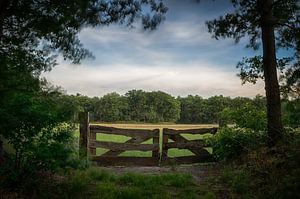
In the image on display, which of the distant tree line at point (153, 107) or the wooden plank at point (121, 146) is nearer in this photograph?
the wooden plank at point (121, 146)

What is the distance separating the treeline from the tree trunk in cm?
7112

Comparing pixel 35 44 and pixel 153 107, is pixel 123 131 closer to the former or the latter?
pixel 35 44

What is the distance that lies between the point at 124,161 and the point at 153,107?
3288 inches

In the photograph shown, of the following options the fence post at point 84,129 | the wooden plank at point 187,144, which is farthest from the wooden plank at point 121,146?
the wooden plank at point 187,144

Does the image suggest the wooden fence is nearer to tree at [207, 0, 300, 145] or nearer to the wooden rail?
the wooden rail

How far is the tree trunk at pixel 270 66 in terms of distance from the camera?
11430 millimetres

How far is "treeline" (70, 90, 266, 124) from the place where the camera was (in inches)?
3364

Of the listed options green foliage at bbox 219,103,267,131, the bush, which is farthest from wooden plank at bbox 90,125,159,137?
the bush

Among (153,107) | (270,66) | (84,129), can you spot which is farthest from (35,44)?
(153,107)

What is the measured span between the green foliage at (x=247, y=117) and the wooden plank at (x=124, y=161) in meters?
3.20

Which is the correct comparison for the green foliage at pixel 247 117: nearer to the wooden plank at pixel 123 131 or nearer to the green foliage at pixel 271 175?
the wooden plank at pixel 123 131

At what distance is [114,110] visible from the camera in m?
84.8

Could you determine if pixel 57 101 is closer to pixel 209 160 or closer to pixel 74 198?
pixel 74 198

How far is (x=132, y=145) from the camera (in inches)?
566
